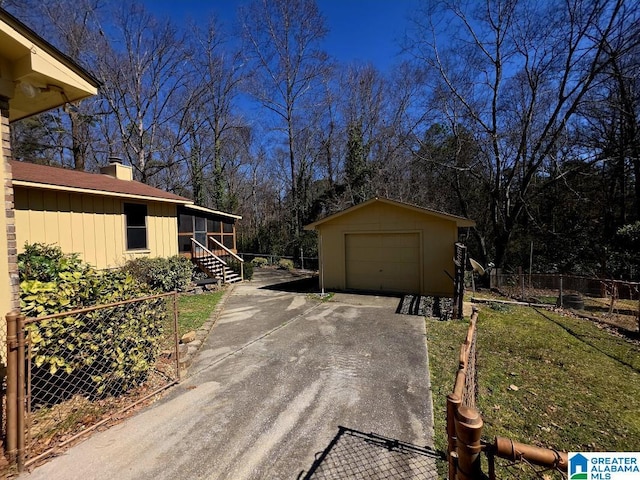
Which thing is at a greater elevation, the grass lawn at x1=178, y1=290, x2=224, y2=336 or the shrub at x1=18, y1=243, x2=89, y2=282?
the shrub at x1=18, y1=243, x2=89, y2=282

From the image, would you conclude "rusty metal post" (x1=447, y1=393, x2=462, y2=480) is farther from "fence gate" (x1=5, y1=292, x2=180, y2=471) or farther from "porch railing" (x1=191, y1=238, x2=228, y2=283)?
"porch railing" (x1=191, y1=238, x2=228, y2=283)

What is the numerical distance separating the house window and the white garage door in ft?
23.7

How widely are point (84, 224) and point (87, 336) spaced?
7.39m

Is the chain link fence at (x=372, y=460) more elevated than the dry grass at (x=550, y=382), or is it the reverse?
the chain link fence at (x=372, y=460)

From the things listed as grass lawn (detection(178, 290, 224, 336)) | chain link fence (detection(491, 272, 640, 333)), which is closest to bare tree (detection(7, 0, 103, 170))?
grass lawn (detection(178, 290, 224, 336))


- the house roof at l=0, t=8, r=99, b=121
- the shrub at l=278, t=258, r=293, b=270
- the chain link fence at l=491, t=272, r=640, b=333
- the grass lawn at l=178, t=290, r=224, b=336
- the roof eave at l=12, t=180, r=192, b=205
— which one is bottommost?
the chain link fence at l=491, t=272, r=640, b=333

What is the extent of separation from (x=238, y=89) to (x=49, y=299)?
21.8 meters

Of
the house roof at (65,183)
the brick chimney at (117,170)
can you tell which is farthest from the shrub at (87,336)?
the brick chimney at (117,170)

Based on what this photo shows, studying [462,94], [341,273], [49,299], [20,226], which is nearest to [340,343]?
[49,299]

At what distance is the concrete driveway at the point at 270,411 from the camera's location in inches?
104

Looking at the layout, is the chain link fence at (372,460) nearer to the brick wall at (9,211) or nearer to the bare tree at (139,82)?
the brick wall at (9,211)

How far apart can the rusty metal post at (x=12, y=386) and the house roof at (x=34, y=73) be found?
2682mm

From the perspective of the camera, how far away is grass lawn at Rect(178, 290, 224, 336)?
22.3 ft

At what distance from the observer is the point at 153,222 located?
1102 centimetres
